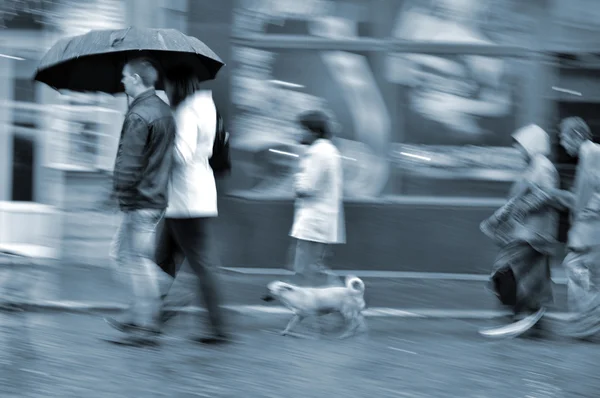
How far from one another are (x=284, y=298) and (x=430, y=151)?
3.78m

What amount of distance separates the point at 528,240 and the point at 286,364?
2.24 metres

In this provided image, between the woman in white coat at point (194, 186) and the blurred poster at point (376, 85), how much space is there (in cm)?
375

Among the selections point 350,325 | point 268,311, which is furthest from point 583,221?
point 268,311

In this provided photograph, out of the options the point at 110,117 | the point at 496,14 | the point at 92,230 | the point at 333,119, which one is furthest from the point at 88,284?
the point at 496,14

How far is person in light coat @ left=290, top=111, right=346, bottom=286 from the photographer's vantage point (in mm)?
8859

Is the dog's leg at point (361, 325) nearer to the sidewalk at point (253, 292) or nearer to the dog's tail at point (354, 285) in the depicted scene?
the dog's tail at point (354, 285)

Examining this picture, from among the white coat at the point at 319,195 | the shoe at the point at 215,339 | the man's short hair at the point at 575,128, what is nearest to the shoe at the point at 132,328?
the shoe at the point at 215,339

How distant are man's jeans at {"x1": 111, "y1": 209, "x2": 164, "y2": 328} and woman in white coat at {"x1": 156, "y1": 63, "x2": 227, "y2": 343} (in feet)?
0.62

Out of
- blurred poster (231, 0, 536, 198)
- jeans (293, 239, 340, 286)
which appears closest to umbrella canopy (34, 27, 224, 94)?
jeans (293, 239, 340, 286)

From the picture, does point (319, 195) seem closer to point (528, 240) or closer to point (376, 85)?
point (528, 240)

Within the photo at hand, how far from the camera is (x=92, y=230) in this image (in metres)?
11.1

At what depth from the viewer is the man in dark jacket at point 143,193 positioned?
664 centimetres

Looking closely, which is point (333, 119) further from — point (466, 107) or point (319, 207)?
point (319, 207)

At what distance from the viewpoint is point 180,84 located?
693cm
